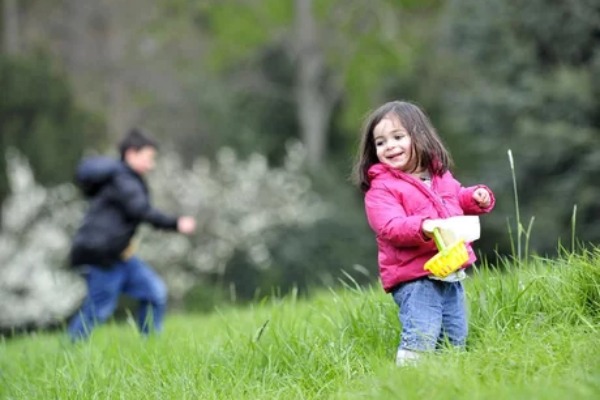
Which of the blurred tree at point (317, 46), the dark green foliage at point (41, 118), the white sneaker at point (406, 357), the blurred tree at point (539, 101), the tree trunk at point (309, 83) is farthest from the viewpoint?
the tree trunk at point (309, 83)

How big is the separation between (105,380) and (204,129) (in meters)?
22.1

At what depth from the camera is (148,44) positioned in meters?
25.5

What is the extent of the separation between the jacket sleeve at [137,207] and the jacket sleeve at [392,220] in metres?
2.91

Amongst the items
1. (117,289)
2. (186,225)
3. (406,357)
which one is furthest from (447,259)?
(117,289)

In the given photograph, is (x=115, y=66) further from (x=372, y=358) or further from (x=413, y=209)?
(x=372, y=358)

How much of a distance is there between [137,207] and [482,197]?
3.24 m

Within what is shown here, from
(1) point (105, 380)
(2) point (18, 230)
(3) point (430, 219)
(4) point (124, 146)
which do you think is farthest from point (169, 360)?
(2) point (18, 230)

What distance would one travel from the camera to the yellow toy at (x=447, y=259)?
3217 mm

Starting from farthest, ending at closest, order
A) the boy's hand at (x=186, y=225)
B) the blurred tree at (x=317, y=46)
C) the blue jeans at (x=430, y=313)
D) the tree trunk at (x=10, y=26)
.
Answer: the tree trunk at (x=10, y=26) → the blurred tree at (x=317, y=46) → the boy's hand at (x=186, y=225) → the blue jeans at (x=430, y=313)

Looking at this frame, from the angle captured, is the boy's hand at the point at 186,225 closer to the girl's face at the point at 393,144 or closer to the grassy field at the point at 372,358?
the grassy field at the point at 372,358

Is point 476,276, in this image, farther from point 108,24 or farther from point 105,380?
point 108,24

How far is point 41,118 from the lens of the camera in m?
17.7

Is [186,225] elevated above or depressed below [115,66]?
below

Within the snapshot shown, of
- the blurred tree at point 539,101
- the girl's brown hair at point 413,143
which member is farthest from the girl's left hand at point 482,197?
the blurred tree at point 539,101
